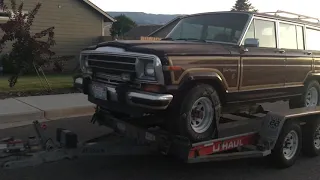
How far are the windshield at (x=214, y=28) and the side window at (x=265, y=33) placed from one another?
307 mm

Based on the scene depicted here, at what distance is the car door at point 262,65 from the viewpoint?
5.86 meters

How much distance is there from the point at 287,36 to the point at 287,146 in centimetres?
217

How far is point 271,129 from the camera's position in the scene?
5.45 m

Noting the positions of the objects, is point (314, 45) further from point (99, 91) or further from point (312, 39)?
point (99, 91)

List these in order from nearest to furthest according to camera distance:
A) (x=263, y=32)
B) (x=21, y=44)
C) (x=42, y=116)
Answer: (x=263, y=32)
(x=42, y=116)
(x=21, y=44)

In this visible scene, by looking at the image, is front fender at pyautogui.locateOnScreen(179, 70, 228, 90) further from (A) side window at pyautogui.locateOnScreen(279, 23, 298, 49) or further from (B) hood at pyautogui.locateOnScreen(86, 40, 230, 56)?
(A) side window at pyautogui.locateOnScreen(279, 23, 298, 49)

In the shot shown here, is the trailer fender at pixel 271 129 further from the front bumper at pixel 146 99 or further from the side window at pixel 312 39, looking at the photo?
the side window at pixel 312 39

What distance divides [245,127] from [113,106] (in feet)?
6.55

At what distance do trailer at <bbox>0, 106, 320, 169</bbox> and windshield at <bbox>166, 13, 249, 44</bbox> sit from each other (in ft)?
4.29

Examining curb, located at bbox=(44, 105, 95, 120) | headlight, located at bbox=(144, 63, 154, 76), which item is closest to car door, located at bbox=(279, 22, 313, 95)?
headlight, located at bbox=(144, 63, 154, 76)

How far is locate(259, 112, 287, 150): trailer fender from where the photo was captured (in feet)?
17.7

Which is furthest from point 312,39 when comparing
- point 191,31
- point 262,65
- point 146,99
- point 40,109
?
point 40,109

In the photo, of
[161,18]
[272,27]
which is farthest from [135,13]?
[272,27]

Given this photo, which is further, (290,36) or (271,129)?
(290,36)
